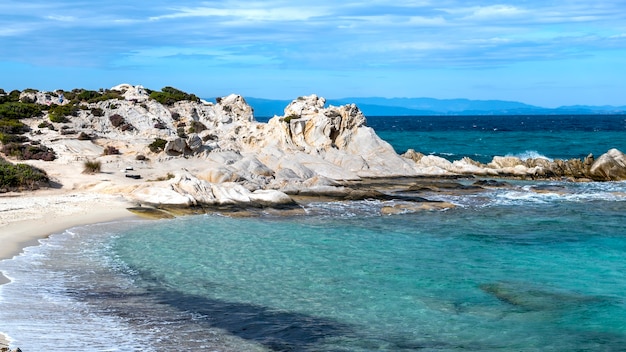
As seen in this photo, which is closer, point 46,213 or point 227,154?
point 46,213

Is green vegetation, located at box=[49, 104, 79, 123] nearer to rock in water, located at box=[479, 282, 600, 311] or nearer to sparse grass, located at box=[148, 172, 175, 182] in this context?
sparse grass, located at box=[148, 172, 175, 182]

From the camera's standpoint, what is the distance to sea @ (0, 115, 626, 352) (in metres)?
11.7

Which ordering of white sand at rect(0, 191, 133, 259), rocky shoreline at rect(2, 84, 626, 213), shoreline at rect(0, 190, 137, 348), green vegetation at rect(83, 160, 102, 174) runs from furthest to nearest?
green vegetation at rect(83, 160, 102, 174) → rocky shoreline at rect(2, 84, 626, 213) → white sand at rect(0, 191, 133, 259) → shoreline at rect(0, 190, 137, 348)

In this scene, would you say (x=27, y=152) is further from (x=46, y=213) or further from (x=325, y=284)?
(x=325, y=284)

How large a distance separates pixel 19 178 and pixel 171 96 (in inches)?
933

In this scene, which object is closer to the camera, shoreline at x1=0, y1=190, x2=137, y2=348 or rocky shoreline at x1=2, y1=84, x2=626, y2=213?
shoreline at x1=0, y1=190, x2=137, y2=348

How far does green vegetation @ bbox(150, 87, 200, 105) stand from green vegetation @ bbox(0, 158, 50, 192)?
69.3 ft

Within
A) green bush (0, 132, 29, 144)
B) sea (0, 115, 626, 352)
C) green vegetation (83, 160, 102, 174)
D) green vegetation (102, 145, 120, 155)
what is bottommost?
sea (0, 115, 626, 352)

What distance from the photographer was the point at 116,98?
4756 cm

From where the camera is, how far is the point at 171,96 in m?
50.3

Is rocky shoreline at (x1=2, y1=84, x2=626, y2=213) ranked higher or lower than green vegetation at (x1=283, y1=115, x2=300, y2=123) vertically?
lower

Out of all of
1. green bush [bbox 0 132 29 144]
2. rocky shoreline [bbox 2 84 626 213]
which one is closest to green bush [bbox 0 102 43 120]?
rocky shoreline [bbox 2 84 626 213]

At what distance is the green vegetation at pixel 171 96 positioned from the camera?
162ft

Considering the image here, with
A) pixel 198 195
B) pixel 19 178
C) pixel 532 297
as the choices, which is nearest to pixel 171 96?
pixel 19 178
